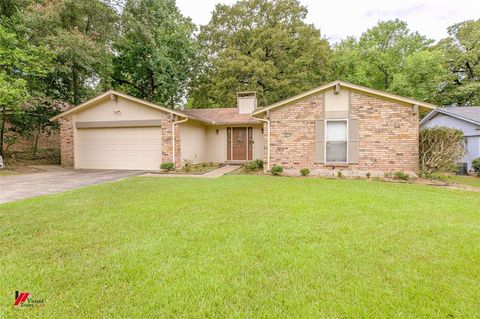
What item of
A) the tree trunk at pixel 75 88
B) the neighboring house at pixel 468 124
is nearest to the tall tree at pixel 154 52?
the tree trunk at pixel 75 88

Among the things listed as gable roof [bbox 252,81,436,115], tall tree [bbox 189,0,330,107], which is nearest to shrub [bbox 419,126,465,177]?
gable roof [bbox 252,81,436,115]

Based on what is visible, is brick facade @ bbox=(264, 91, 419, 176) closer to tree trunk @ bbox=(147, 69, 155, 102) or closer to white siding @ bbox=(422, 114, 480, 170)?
white siding @ bbox=(422, 114, 480, 170)

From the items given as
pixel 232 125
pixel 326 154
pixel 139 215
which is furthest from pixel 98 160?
pixel 326 154

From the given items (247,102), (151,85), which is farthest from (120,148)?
(151,85)

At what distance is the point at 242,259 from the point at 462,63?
28702 mm

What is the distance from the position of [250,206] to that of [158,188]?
3239mm

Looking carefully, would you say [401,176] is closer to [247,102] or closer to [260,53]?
[247,102]

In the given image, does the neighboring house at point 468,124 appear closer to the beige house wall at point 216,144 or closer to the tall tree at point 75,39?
the beige house wall at point 216,144

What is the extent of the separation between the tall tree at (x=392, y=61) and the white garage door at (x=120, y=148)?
18.5 m

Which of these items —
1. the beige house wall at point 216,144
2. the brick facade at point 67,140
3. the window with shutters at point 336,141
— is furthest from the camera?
the beige house wall at point 216,144

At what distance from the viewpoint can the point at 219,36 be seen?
2236 centimetres

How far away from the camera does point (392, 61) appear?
23625mm

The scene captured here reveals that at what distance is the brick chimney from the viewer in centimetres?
1573

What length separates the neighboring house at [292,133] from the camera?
9.71 m
